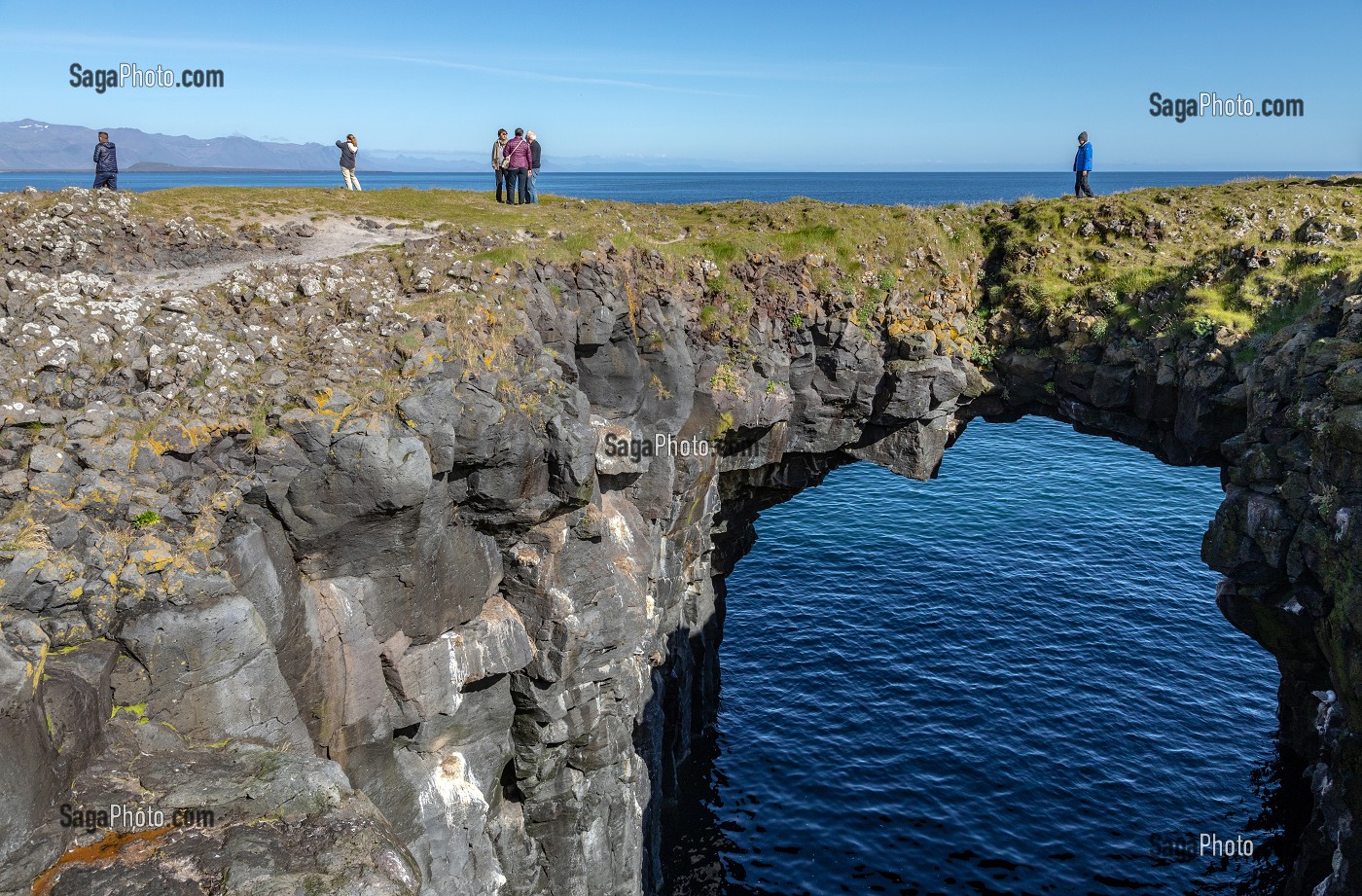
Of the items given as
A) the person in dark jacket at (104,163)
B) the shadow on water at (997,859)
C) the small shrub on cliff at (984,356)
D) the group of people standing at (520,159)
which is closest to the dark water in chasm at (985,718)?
the shadow on water at (997,859)

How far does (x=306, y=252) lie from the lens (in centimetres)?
2880

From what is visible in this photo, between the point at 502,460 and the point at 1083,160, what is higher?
the point at 1083,160

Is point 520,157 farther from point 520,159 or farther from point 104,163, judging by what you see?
point 104,163

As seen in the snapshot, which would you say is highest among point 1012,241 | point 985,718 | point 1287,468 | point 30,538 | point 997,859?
point 1012,241

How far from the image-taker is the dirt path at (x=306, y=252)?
25.3m

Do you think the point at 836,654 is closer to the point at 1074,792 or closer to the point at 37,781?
the point at 1074,792

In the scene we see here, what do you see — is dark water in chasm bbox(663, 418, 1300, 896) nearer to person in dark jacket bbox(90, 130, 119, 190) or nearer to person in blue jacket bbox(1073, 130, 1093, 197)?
person in blue jacket bbox(1073, 130, 1093, 197)

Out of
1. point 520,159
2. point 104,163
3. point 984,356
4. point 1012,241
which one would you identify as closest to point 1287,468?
point 984,356

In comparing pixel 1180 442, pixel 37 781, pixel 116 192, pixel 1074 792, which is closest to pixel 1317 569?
pixel 1180 442

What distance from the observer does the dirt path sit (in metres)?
25.3

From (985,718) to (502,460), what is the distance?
27500 mm

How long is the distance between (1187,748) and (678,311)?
28007 mm

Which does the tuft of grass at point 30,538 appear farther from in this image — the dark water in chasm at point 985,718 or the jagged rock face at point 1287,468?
the jagged rock face at point 1287,468

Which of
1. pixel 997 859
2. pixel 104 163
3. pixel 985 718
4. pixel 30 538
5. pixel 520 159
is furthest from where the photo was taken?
pixel 985 718
